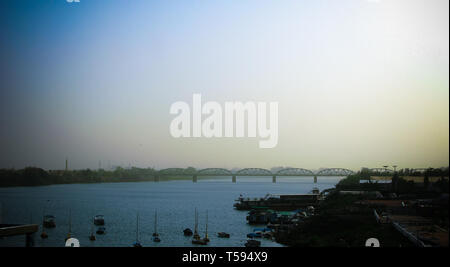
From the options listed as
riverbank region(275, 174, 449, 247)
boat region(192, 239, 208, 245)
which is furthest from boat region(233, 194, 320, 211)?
boat region(192, 239, 208, 245)

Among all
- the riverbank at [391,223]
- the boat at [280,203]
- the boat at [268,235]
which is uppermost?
the riverbank at [391,223]

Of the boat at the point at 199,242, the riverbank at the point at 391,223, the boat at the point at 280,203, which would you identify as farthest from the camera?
the boat at the point at 280,203

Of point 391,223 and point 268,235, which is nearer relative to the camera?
point 391,223

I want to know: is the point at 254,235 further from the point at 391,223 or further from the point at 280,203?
the point at 280,203

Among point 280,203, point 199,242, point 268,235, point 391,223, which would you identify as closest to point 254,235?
point 268,235

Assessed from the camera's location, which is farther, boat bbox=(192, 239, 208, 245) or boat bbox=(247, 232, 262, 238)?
boat bbox=(247, 232, 262, 238)

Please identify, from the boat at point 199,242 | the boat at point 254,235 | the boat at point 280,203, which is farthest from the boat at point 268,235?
the boat at point 280,203

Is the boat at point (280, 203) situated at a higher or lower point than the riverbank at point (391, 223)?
A: lower

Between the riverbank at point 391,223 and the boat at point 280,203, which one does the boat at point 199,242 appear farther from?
the boat at point 280,203

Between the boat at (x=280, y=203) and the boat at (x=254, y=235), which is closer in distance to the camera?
the boat at (x=254, y=235)

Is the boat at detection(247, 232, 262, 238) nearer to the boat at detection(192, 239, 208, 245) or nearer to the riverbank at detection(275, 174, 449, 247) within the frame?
the riverbank at detection(275, 174, 449, 247)

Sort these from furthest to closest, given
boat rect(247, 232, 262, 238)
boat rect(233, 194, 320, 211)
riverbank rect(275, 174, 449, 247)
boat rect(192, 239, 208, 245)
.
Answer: boat rect(233, 194, 320, 211), boat rect(247, 232, 262, 238), boat rect(192, 239, 208, 245), riverbank rect(275, 174, 449, 247)

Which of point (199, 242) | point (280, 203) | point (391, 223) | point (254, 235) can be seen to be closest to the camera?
point (391, 223)
